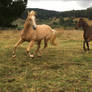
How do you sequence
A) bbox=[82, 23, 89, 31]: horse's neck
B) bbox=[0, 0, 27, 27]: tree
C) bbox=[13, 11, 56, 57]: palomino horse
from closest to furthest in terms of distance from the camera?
bbox=[13, 11, 56, 57]: palomino horse, bbox=[82, 23, 89, 31]: horse's neck, bbox=[0, 0, 27, 27]: tree

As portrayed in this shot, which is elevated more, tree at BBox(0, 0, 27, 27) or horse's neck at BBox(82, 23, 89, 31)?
horse's neck at BBox(82, 23, 89, 31)

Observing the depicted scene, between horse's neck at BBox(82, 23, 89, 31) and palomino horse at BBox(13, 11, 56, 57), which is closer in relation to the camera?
palomino horse at BBox(13, 11, 56, 57)

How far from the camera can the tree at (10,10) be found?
25.4 m

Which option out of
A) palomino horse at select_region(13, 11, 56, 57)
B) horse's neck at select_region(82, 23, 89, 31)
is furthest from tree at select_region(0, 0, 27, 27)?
palomino horse at select_region(13, 11, 56, 57)

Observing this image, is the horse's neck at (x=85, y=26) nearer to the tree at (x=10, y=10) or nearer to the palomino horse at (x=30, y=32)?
the palomino horse at (x=30, y=32)

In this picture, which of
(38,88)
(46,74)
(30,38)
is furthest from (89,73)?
(30,38)

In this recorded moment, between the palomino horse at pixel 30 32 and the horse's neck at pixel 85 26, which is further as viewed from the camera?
the horse's neck at pixel 85 26

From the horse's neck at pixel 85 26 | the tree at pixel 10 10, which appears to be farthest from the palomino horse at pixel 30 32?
the tree at pixel 10 10

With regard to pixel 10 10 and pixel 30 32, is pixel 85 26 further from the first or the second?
pixel 10 10

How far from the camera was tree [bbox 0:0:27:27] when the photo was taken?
998 inches

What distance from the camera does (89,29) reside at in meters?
9.85

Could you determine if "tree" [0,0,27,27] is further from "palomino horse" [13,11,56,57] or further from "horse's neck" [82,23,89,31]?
"palomino horse" [13,11,56,57]

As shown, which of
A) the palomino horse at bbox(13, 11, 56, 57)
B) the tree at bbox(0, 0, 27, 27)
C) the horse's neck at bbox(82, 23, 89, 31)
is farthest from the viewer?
the tree at bbox(0, 0, 27, 27)

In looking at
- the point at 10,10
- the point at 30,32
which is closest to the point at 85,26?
the point at 30,32
